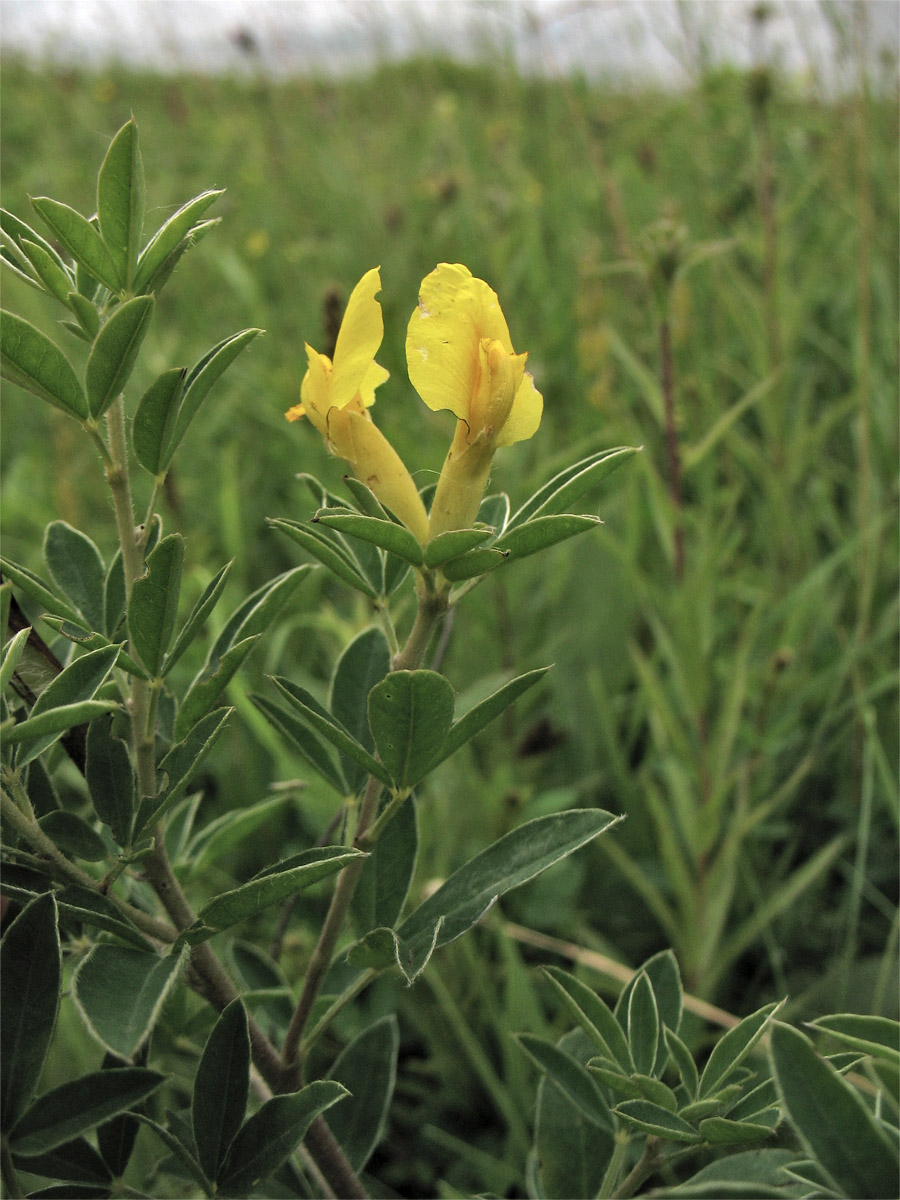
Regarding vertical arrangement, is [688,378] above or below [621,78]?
below

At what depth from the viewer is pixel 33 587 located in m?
0.44

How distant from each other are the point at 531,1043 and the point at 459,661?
3.23ft

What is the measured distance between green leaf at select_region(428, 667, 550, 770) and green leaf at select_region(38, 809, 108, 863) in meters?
0.18

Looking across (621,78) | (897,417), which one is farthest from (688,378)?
(621,78)

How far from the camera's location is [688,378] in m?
1.79

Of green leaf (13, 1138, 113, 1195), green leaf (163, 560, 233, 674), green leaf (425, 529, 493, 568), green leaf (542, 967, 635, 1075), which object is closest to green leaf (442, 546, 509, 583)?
green leaf (425, 529, 493, 568)

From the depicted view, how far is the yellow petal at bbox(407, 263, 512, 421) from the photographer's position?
0.42 metres

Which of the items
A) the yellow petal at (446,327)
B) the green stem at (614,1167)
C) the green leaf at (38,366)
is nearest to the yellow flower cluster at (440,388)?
the yellow petal at (446,327)

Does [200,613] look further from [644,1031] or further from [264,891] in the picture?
[644,1031]

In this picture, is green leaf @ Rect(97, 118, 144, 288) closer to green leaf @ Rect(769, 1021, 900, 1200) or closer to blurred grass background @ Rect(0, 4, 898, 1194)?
blurred grass background @ Rect(0, 4, 898, 1194)

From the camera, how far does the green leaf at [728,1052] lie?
46 centimetres

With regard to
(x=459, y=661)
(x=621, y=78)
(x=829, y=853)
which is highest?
(x=621, y=78)

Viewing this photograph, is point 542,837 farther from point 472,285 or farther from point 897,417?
point 897,417

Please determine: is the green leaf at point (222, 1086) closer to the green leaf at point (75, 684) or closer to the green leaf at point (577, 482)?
the green leaf at point (75, 684)
